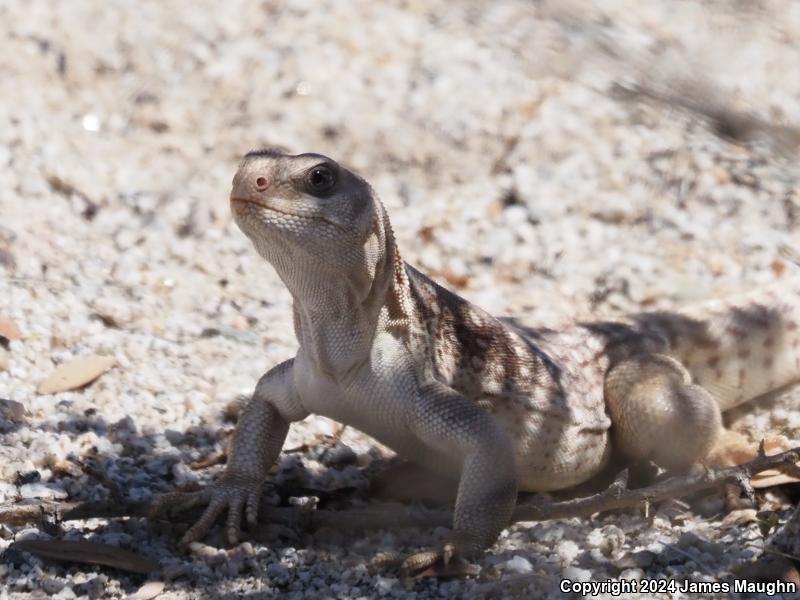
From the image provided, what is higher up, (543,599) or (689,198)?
(689,198)

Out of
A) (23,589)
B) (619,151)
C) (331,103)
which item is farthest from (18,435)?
(619,151)

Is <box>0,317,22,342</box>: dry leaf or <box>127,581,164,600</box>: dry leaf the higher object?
<box>0,317,22,342</box>: dry leaf

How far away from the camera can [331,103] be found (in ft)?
31.8

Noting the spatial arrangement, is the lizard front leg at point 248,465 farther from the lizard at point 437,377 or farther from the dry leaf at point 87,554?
the dry leaf at point 87,554

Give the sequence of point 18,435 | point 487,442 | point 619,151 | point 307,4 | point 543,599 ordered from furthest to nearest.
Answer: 1. point 307,4
2. point 619,151
3. point 18,435
4. point 487,442
5. point 543,599

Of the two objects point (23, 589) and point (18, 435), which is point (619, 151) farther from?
point (23, 589)

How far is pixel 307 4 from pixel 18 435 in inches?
222

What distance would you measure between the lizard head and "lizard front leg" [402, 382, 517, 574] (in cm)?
62

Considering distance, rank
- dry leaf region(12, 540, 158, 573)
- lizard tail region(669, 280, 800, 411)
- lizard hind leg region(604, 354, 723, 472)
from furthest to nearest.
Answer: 1. lizard tail region(669, 280, 800, 411)
2. lizard hind leg region(604, 354, 723, 472)
3. dry leaf region(12, 540, 158, 573)

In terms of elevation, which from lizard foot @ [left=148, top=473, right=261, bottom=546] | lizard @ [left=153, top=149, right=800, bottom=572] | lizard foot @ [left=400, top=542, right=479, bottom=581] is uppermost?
lizard @ [left=153, top=149, right=800, bottom=572]

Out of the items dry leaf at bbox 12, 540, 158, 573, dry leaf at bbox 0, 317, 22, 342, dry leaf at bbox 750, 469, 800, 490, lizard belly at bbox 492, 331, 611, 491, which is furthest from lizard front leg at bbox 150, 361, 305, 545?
dry leaf at bbox 750, 469, 800, 490

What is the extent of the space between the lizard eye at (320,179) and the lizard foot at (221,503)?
1.42 m

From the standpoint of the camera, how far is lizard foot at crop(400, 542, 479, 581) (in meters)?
5.06

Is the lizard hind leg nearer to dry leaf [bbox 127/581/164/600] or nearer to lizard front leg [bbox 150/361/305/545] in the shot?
lizard front leg [bbox 150/361/305/545]
